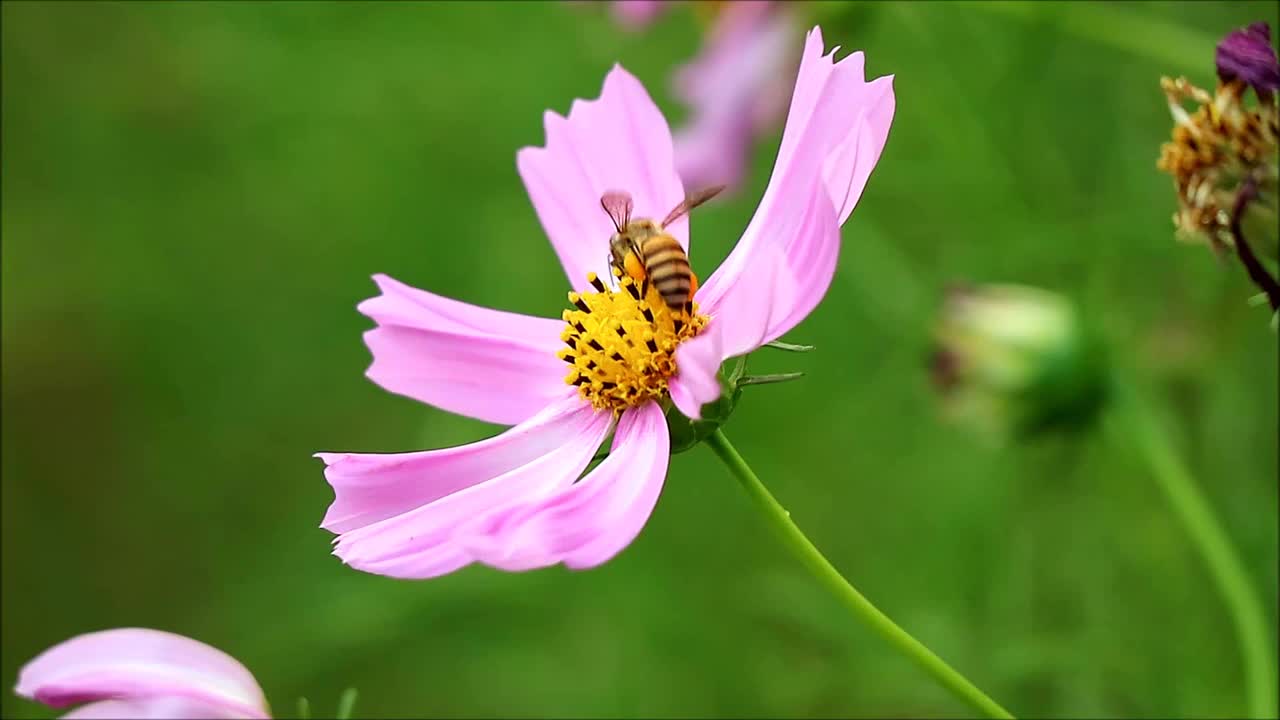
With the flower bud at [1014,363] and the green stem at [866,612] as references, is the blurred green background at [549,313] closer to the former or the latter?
the flower bud at [1014,363]

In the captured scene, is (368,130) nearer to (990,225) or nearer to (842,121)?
(990,225)

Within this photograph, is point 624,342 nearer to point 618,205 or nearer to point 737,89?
point 618,205

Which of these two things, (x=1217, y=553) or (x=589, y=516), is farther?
(x=1217, y=553)

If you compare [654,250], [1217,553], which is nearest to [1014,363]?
[1217,553]

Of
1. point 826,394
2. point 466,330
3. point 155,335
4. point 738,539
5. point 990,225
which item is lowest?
point 738,539

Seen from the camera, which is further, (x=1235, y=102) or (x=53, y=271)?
(x=53, y=271)

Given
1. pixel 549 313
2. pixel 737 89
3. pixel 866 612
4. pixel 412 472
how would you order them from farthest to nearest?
pixel 549 313 → pixel 737 89 → pixel 412 472 → pixel 866 612

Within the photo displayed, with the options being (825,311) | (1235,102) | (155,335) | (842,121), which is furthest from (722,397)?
(155,335)

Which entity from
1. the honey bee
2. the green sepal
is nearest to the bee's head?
the honey bee
